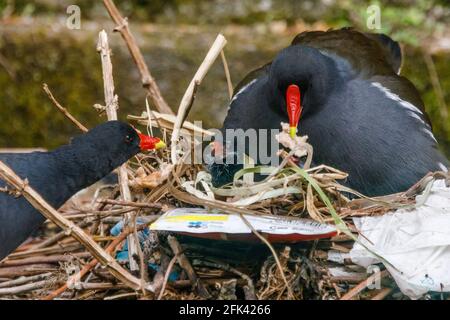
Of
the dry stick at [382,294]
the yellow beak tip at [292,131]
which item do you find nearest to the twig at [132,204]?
the yellow beak tip at [292,131]

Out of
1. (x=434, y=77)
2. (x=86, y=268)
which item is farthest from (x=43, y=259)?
(x=434, y=77)

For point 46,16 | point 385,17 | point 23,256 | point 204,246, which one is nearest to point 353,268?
point 204,246

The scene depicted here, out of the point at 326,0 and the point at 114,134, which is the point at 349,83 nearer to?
the point at 114,134

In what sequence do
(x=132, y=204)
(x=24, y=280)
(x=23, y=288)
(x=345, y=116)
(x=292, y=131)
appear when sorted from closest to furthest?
(x=132, y=204) → (x=23, y=288) → (x=24, y=280) → (x=292, y=131) → (x=345, y=116)

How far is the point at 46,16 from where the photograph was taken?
541cm

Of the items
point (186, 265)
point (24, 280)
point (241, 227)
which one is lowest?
point (24, 280)

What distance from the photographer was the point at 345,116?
3990 mm

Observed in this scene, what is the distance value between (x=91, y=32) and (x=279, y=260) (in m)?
2.51

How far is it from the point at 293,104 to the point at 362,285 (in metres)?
0.85

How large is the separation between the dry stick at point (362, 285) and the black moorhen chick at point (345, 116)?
0.73 m

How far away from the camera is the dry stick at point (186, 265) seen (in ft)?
10.6

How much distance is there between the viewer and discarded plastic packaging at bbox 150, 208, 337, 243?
10.2 ft

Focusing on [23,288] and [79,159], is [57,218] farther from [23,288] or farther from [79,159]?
[79,159]

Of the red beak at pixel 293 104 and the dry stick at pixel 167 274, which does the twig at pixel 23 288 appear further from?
the red beak at pixel 293 104
